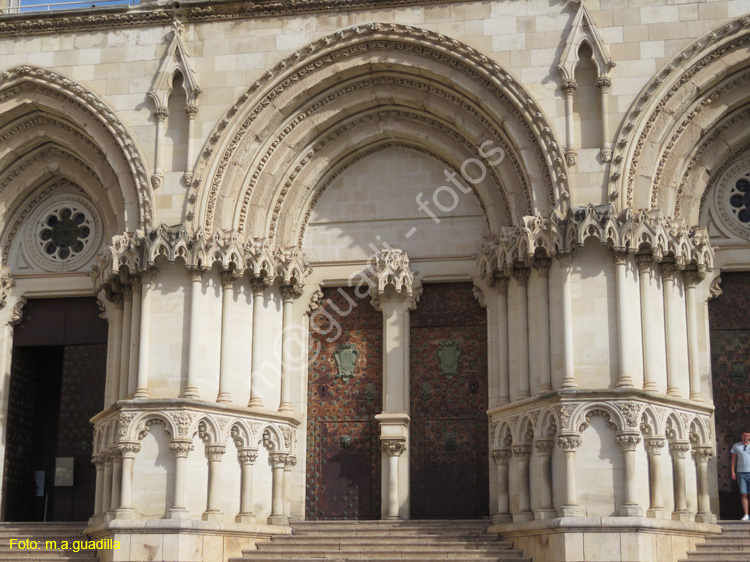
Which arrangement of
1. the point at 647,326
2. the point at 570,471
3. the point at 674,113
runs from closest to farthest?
the point at 570,471, the point at 647,326, the point at 674,113

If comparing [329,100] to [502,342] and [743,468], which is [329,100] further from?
[743,468]

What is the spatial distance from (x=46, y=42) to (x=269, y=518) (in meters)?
7.97

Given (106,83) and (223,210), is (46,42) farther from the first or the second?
(223,210)

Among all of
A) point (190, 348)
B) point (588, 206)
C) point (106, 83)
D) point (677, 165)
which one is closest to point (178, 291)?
point (190, 348)

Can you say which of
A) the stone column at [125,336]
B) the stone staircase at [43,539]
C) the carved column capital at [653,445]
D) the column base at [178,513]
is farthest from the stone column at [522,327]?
the stone staircase at [43,539]

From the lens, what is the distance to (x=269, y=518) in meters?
17.7

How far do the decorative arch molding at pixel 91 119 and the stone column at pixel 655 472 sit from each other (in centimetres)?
771

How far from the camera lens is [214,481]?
16938 mm

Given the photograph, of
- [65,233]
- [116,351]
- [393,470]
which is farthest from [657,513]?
[65,233]

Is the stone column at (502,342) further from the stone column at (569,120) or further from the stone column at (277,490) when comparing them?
the stone column at (277,490)

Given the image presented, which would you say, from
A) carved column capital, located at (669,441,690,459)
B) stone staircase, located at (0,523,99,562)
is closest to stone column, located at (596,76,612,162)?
carved column capital, located at (669,441,690,459)

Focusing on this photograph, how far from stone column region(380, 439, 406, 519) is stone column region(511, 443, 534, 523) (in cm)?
191

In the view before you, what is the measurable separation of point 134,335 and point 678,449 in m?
7.73

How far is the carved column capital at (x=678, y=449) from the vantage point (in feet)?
53.4
